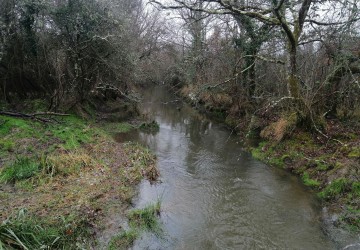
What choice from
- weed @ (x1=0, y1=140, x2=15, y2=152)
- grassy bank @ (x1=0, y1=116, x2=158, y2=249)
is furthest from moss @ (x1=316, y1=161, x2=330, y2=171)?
weed @ (x1=0, y1=140, x2=15, y2=152)

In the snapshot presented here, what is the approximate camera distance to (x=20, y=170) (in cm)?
830

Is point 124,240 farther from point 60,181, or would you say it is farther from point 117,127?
point 117,127

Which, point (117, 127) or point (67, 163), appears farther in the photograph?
point (117, 127)

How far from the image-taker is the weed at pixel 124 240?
250 inches

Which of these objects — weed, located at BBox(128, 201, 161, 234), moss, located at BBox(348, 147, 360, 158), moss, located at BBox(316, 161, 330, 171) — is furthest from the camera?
moss, located at BBox(316, 161, 330, 171)

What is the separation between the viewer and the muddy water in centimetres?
695

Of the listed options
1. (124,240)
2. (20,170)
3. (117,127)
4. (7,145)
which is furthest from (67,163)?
(117,127)

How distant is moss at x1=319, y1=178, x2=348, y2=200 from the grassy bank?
5174 mm

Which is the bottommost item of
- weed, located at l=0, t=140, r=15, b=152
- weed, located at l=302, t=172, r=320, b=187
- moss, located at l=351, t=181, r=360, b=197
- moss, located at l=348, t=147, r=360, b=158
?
weed, located at l=0, t=140, r=15, b=152

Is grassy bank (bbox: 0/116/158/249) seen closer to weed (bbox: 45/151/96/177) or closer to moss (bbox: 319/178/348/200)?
weed (bbox: 45/151/96/177)

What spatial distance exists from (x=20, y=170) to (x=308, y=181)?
8577mm

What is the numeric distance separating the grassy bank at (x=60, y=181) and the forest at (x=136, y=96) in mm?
57

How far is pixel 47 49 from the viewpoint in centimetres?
1486

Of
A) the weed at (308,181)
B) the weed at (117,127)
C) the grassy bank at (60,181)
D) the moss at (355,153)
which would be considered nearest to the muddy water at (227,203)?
the weed at (308,181)
